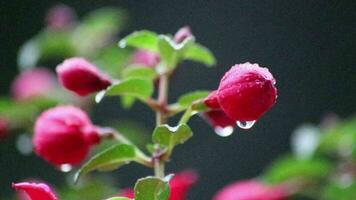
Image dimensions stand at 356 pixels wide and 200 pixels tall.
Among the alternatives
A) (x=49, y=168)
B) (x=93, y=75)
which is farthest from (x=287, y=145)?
(x=93, y=75)

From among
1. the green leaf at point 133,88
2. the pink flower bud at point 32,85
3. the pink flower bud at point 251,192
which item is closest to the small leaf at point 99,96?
the green leaf at point 133,88

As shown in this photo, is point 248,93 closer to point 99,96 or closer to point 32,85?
point 99,96

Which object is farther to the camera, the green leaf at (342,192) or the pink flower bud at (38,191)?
the green leaf at (342,192)

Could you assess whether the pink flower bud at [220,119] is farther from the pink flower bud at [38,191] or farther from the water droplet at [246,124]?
the pink flower bud at [38,191]

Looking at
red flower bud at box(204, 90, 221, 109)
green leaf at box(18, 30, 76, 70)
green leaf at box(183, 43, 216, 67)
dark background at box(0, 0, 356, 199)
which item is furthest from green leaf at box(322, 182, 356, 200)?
dark background at box(0, 0, 356, 199)

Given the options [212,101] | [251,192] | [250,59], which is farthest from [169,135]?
[250,59]

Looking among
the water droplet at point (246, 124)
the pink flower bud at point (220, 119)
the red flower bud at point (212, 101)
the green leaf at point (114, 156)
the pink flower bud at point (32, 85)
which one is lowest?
the water droplet at point (246, 124)

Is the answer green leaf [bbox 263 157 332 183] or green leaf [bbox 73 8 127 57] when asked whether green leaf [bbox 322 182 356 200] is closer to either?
green leaf [bbox 263 157 332 183]
